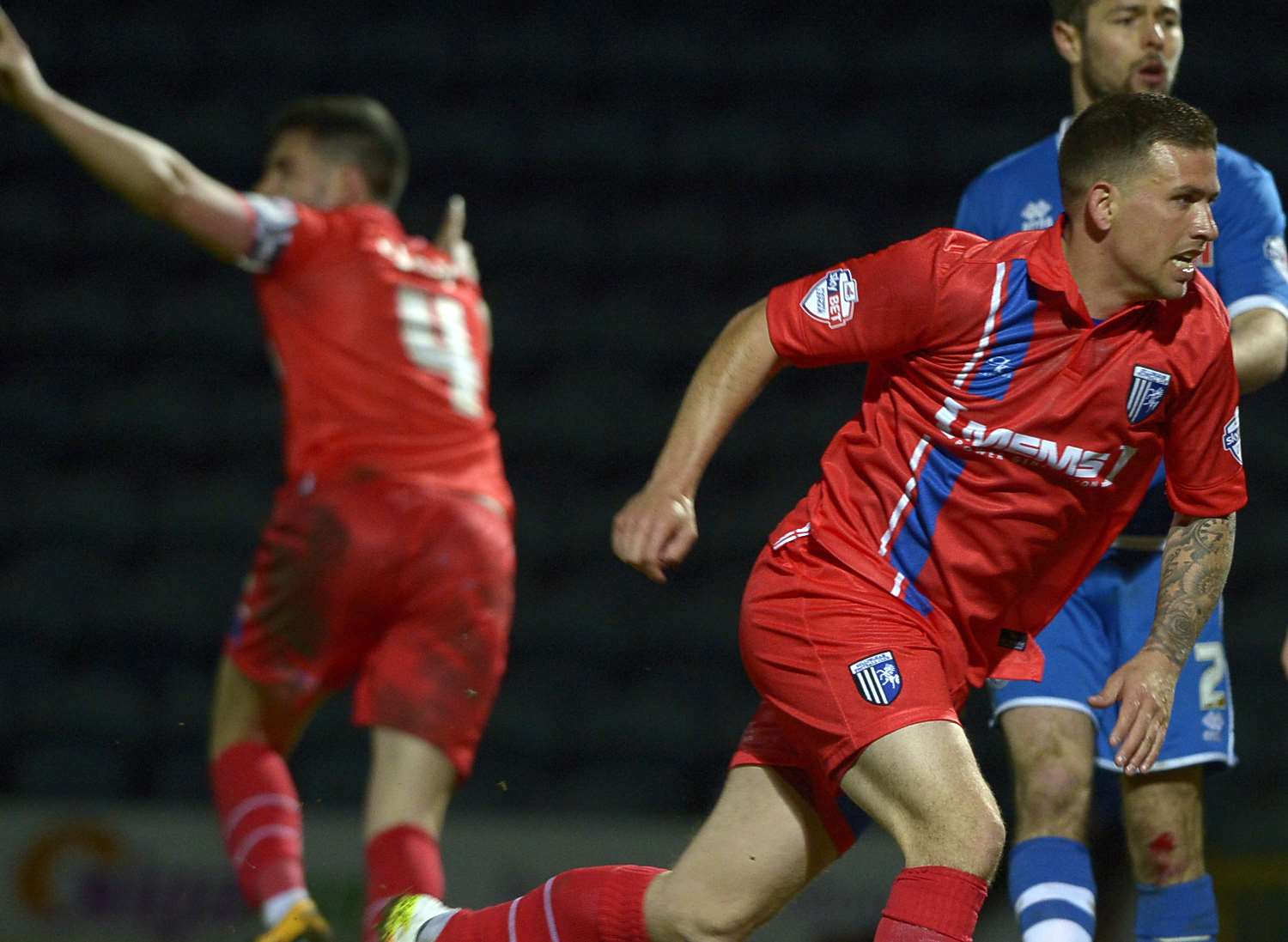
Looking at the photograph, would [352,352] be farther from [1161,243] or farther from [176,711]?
[176,711]

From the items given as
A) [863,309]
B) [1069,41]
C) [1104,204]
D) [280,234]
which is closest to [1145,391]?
[1104,204]

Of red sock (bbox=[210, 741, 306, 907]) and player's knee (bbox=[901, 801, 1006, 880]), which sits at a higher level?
player's knee (bbox=[901, 801, 1006, 880])

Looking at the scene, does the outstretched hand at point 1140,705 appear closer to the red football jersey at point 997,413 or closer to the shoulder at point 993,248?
the red football jersey at point 997,413

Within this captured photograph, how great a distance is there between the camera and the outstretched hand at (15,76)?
336 centimetres

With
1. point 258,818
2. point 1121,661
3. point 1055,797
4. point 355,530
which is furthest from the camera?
point 355,530

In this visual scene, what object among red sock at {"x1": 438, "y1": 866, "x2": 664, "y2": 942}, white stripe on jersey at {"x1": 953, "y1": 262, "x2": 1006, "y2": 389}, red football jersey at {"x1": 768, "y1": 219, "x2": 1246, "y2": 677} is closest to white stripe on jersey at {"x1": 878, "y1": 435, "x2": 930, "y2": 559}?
red football jersey at {"x1": 768, "y1": 219, "x2": 1246, "y2": 677}

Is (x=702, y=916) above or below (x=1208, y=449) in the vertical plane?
below

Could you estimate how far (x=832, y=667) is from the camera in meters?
2.61

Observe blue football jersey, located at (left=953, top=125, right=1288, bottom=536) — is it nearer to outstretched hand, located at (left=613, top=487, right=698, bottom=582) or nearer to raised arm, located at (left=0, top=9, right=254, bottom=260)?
outstretched hand, located at (left=613, top=487, right=698, bottom=582)

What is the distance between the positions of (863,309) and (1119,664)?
1.06 meters

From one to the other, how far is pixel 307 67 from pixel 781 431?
269 cm

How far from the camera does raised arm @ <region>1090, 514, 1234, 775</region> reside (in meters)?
2.45

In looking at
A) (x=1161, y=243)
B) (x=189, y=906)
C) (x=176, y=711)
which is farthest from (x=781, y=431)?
(x=1161, y=243)

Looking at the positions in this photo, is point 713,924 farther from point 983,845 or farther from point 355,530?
point 355,530
